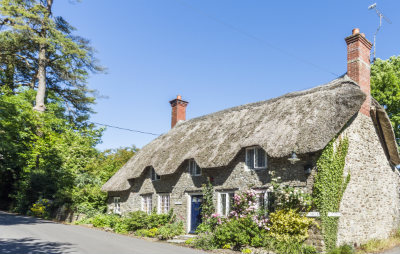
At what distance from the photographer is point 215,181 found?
15.9m

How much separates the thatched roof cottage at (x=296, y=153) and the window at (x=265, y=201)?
80 millimetres

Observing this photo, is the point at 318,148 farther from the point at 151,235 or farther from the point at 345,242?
the point at 151,235

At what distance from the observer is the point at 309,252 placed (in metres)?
11.6

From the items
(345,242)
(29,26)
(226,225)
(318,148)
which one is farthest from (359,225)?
(29,26)

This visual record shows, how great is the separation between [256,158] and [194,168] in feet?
12.7

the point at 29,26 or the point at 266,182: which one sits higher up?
the point at 29,26

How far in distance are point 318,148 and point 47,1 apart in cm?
2421

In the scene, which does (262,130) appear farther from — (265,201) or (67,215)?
(67,215)

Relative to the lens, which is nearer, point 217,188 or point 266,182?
point 266,182

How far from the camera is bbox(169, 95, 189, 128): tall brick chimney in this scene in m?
24.9

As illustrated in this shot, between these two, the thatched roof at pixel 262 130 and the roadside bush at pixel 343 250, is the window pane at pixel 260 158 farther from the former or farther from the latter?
the roadside bush at pixel 343 250

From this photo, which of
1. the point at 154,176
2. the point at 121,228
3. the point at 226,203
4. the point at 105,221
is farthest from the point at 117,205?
the point at 226,203

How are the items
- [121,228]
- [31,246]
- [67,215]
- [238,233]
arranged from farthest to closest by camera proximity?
[67,215]
[121,228]
[238,233]
[31,246]

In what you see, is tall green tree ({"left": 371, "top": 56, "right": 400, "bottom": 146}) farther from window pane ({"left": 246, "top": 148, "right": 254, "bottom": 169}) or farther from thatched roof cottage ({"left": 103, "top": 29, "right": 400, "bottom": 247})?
window pane ({"left": 246, "top": 148, "right": 254, "bottom": 169})
